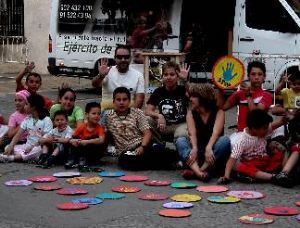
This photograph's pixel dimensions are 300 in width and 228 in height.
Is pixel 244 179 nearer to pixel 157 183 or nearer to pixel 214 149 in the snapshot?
pixel 214 149

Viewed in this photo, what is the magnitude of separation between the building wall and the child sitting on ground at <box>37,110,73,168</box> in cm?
1258

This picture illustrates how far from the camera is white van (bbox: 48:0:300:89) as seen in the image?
44.6 feet

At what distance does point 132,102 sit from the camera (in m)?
8.87

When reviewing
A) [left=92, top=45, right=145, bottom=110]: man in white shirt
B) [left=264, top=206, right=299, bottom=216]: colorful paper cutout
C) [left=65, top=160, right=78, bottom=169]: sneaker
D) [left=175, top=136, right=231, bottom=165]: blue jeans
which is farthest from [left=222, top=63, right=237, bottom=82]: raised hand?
[left=264, top=206, right=299, bottom=216]: colorful paper cutout

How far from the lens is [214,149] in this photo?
294 inches

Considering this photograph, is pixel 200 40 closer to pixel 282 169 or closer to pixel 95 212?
pixel 282 169

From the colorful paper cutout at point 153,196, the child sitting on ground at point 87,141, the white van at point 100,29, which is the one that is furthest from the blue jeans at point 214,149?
the white van at point 100,29

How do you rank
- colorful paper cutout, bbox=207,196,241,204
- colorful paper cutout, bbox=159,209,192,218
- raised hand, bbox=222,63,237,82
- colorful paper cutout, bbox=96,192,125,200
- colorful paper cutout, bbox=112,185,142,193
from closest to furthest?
colorful paper cutout, bbox=159,209,192,218, colorful paper cutout, bbox=207,196,241,204, colorful paper cutout, bbox=96,192,125,200, colorful paper cutout, bbox=112,185,142,193, raised hand, bbox=222,63,237,82

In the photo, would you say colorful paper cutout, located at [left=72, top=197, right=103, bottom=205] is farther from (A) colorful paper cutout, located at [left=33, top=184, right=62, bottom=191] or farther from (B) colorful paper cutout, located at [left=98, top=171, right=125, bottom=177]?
(B) colorful paper cutout, located at [left=98, top=171, right=125, bottom=177]

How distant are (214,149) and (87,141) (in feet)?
4.92

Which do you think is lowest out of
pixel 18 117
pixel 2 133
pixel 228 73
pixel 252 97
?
pixel 2 133

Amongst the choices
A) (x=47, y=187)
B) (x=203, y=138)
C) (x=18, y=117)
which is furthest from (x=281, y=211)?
(x=18, y=117)

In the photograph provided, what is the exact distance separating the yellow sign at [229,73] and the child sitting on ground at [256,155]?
162 centimetres

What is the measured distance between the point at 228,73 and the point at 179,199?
9.37 feet
